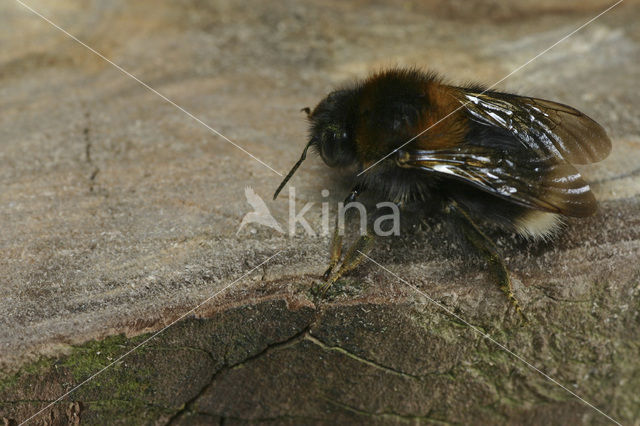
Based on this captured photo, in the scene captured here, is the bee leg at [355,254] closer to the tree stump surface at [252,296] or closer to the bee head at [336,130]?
the tree stump surface at [252,296]

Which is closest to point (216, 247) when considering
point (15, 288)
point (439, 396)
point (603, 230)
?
point (15, 288)

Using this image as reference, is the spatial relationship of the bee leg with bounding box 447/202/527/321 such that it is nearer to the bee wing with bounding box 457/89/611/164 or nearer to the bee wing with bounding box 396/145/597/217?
the bee wing with bounding box 396/145/597/217

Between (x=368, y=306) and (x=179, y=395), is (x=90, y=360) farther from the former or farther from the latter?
(x=368, y=306)

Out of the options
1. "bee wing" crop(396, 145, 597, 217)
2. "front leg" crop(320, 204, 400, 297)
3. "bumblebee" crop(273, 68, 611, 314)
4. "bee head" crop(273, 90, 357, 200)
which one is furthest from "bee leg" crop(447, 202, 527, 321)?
"bee head" crop(273, 90, 357, 200)

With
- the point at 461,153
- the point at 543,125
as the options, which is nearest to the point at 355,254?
the point at 461,153

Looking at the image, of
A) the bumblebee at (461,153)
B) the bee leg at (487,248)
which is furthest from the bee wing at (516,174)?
the bee leg at (487,248)

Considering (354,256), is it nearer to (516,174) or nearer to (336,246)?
(336,246)
